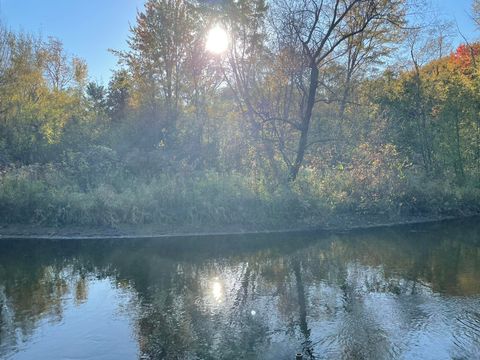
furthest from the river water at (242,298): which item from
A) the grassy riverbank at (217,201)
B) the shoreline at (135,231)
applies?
the grassy riverbank at (217,201)

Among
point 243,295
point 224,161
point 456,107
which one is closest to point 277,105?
point 224,161

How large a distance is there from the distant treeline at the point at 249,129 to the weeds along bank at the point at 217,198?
5cm

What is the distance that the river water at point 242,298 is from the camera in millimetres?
6660

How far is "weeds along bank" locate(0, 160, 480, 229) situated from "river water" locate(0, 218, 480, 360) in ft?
4.58

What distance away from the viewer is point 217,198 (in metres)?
15.6

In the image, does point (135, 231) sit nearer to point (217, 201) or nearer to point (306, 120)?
point (217, 201)

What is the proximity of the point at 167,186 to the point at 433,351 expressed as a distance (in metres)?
11.3

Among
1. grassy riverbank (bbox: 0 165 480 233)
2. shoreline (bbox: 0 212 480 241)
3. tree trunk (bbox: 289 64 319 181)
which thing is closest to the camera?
shoreline (bbox: 0 212 480 241)

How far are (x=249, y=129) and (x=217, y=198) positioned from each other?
446 centimetres

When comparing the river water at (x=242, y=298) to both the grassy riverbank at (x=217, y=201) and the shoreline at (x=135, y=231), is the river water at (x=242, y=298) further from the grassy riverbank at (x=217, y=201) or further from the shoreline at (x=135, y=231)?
the grassy riverbank at (x=217, y=201)

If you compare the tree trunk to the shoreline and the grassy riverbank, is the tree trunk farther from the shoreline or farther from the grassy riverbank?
the shoreline

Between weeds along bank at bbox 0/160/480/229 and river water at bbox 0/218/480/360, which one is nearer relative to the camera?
river water at bbox 0/218/480/360

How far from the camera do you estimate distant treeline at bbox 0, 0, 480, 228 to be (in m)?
15.7

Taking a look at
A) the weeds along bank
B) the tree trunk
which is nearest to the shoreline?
the weeds along bank
